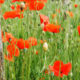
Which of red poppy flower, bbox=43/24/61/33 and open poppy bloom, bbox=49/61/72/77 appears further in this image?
red poppy flower, bbox=43/24/61/33

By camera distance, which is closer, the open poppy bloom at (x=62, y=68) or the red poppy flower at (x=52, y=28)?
the open poppy bloom at (x=62, y=68)

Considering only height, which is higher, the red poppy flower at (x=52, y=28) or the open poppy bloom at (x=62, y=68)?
the red poppy flower at (x=52, y=28)

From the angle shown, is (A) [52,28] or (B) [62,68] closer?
(B) [62,68]

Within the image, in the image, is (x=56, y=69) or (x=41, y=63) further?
(x=41, y=63)

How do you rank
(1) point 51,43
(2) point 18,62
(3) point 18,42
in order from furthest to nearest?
1. (1) point 51,43
2. (2) point 18,62
3. (3) point 18,42

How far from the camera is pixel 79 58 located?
3.72ft

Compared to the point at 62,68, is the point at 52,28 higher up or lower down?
higher up

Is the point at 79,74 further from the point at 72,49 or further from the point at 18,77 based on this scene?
the point at 18,77

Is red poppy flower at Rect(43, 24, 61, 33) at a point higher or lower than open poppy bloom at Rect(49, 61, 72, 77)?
higher

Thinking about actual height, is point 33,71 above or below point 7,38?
below

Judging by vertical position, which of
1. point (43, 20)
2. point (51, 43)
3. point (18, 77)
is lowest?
point (18, 77)

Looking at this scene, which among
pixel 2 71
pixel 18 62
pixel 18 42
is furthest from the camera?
pixel 18 62

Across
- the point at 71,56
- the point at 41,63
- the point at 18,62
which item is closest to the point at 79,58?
the point at 71,56

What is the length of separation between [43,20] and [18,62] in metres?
0.28
